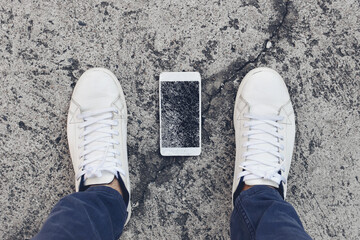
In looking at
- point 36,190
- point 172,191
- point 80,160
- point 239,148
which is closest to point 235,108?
point 239,148

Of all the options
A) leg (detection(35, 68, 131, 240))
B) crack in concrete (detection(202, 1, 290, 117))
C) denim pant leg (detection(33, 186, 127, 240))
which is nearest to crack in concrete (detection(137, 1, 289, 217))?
crack in concrete (detection(202, 1, 290, 117))

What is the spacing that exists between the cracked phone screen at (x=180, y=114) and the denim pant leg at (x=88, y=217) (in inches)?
13.9

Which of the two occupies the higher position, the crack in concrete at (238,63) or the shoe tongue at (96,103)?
the crack in concrete at (238,63)

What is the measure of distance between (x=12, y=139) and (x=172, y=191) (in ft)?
2.54

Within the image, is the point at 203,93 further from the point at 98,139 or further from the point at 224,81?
the point at 98,139

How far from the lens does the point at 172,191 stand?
1.41 m

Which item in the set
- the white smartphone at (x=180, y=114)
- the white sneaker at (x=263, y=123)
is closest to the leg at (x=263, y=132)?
the white sneaker at (x=263, y=123)

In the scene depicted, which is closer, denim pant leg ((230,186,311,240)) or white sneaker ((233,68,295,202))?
denim pant leg ((230,186,311,240))

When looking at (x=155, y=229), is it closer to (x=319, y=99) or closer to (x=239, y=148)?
(x=239, y=148)

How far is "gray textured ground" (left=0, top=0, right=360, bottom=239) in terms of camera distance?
4.51ft

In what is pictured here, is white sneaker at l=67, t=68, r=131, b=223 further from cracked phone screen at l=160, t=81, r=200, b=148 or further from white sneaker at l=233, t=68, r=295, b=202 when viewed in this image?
white sneaker at l=233, t=68, r=295, b=202

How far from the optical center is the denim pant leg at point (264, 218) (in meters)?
1.00

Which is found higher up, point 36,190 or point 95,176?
point 95,176

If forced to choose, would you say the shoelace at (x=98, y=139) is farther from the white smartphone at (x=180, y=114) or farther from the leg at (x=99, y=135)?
the white smartphone at (x=180, y=114)
